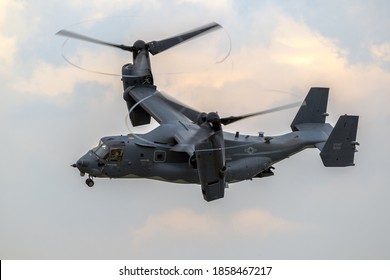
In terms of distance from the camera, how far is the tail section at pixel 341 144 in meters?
41.5

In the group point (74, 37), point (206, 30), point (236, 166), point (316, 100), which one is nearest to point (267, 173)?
point (236, 166)

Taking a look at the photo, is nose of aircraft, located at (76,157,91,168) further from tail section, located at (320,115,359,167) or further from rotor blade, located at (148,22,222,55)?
tail section, located at (320,115,359,167)

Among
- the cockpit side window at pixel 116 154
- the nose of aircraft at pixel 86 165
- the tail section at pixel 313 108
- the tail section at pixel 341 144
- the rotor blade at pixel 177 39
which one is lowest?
the nose of aircraft at pixel 86 165

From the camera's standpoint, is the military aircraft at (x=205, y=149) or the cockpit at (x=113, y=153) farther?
the cockpit at (x=113, y=153)

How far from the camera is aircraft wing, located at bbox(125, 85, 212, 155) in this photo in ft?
124

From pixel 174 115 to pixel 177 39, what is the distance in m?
6.08

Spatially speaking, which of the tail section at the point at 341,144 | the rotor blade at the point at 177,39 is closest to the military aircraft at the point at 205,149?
the tail section at the point at 341,144

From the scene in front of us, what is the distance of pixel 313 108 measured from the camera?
44.3 metres

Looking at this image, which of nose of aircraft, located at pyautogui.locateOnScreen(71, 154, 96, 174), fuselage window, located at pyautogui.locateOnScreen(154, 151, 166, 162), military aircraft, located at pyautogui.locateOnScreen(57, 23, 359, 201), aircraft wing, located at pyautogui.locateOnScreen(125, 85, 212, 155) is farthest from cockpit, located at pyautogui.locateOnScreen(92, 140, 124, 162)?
aircraft wing, located at pyautogui.locateOnScreen(125, 85, 212, 155)

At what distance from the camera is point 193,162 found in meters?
40.1

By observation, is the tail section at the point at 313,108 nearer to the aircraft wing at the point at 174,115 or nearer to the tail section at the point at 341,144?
the tail section at the point at 341,144

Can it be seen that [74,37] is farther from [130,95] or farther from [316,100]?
[316,100]

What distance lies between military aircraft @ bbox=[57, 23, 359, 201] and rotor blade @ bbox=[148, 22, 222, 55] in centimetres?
356

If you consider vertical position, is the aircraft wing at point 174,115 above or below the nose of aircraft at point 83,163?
above
